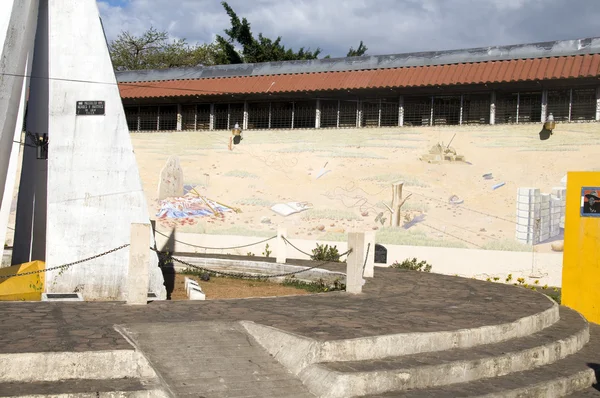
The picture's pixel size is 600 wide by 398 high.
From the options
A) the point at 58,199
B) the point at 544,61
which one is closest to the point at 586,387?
the point at 58,199

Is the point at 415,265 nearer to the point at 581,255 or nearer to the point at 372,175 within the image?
the point at 372,175

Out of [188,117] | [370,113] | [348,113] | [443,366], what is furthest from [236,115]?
[443,366]

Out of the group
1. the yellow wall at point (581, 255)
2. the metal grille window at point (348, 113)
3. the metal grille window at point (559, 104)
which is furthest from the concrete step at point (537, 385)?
the metal grille window at point (348, 113)

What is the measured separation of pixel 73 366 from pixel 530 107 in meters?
12.5

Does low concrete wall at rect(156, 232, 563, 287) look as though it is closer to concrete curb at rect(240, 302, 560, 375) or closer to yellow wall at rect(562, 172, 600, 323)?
yellow wall at rect(562, 172, 600, 323)

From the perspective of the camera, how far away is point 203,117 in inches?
785

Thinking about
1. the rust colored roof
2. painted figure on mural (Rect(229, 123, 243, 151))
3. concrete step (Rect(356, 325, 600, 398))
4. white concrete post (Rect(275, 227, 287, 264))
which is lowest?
concrete step (Rect(356, 325, 600, 398))

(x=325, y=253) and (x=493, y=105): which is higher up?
(x=493, y=105)

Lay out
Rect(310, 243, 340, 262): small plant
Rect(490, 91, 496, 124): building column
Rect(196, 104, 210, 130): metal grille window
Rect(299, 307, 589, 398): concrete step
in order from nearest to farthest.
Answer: Rect(299, 307, 589, 398): concrete step
Rect(490, 91, 496, 124): building column
Rect(310, 243, 340, 262): small plant
Rect(196, 104, 210, 130): metal grille window

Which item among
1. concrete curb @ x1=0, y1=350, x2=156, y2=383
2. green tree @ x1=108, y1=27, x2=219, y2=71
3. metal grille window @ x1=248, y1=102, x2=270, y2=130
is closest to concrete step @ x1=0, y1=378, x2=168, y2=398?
concrete curb @ x1=0, y1=350, x2=156, y2=383

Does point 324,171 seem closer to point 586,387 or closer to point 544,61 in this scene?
point 544,61

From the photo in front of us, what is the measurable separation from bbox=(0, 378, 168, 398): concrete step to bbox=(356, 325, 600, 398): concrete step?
1935 mm

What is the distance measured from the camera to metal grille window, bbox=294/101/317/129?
18453mm

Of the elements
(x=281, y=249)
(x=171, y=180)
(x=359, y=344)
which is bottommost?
(x=359, y=344)
